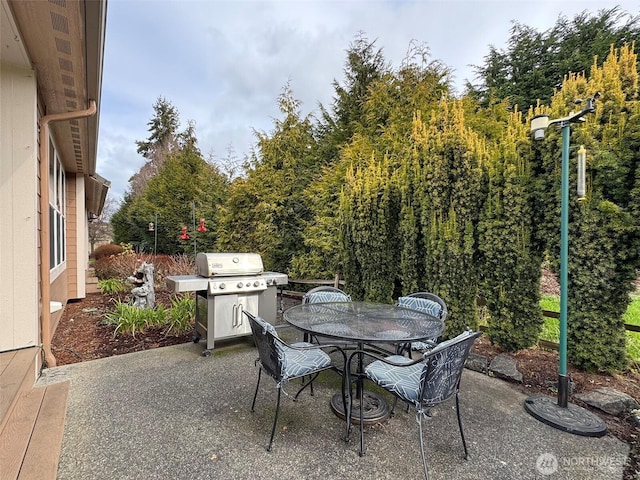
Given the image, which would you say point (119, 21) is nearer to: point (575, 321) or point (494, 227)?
point (494, 227)

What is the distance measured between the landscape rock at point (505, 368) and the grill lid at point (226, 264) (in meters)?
3.04

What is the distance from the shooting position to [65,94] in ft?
10.4

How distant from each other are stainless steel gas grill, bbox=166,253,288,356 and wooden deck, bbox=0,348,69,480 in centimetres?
137

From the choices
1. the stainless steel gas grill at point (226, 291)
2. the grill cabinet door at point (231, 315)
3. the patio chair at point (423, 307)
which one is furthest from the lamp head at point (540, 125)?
the grill cabinet door at point (231, 315)

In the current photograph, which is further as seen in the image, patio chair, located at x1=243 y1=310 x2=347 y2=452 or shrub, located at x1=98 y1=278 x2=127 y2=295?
shrub, located at x1=98 y1=278 x2=127 y2=295

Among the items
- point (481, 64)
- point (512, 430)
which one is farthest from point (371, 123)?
point (481, 64)

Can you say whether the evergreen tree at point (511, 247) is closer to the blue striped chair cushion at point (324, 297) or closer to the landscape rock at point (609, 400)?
the landscape rock at point (609, 400)

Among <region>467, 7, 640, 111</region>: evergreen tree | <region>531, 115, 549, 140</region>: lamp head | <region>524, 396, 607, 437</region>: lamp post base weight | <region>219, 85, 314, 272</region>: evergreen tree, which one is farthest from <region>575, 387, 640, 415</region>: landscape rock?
<region>467, 7, 640, 111</region>: evergreen tree

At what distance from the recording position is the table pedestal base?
7.67 ft

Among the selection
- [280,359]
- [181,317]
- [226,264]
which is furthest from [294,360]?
[181,317]

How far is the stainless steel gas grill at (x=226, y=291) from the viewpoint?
3666 millimetres

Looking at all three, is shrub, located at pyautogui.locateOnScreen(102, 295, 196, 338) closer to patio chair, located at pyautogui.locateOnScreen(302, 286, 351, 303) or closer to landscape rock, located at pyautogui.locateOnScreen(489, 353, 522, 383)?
patio chair, located at pyautogui.locateOnScreen(302, 286, 351, 303)

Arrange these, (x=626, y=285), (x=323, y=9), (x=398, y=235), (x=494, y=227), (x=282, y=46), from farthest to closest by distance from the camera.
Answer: (x=282, y=46) → (x=323, y=9) → (x=398, y=235) → (x=494, y=227) → (x=626, y=285)

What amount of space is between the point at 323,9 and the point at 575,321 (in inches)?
234
